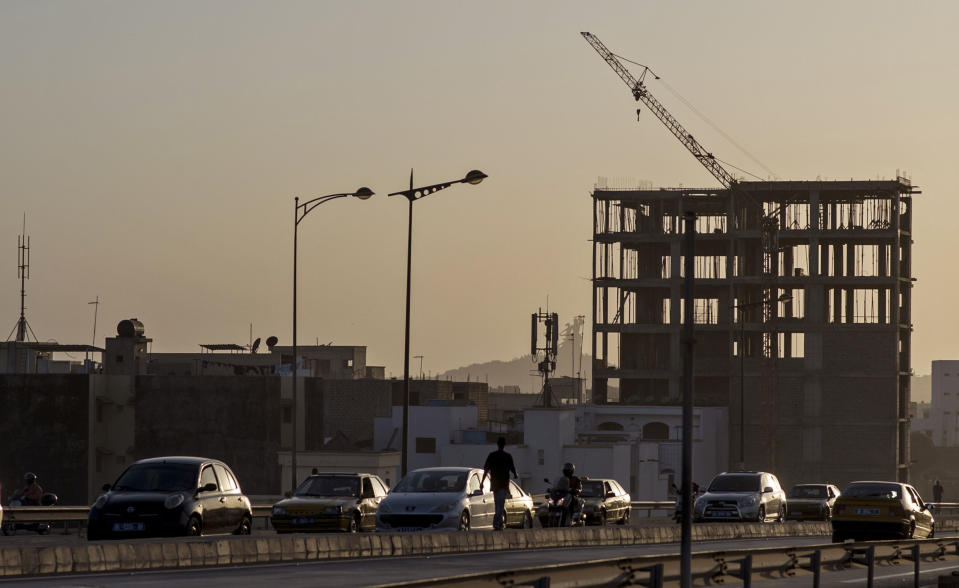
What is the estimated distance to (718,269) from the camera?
5546 inches

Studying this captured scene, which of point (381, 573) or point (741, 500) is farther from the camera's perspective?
point (741, 500)

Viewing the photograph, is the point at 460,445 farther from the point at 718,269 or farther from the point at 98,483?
the point at 718,269

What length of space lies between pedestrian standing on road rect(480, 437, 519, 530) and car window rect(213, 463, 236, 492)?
4.80 metres

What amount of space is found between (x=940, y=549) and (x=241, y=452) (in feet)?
222

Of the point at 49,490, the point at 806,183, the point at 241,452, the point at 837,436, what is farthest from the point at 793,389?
the point at 49,490

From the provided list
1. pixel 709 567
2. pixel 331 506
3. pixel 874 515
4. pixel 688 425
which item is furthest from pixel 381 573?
pixel 874 515

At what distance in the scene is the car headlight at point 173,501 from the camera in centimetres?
2789

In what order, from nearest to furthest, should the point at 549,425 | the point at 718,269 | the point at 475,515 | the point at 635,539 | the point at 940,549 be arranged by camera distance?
the point at 940,549, the point at 475,515, the point at 635,539, the point at 549,425, the point at 718,269

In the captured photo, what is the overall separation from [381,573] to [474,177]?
22.8m

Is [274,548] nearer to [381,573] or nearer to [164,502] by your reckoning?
[164,502]

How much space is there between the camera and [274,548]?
26562 mm

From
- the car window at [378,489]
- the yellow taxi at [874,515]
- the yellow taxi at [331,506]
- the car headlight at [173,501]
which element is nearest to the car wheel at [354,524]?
the yellow taxi at [331,506]

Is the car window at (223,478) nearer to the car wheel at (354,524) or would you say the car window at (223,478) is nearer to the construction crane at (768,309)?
the car wheel at (354,524)

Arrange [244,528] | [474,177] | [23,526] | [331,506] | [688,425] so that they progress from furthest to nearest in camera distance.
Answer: [474,177] < [23,526] < [331,506] < [244,528] < [688,425]
